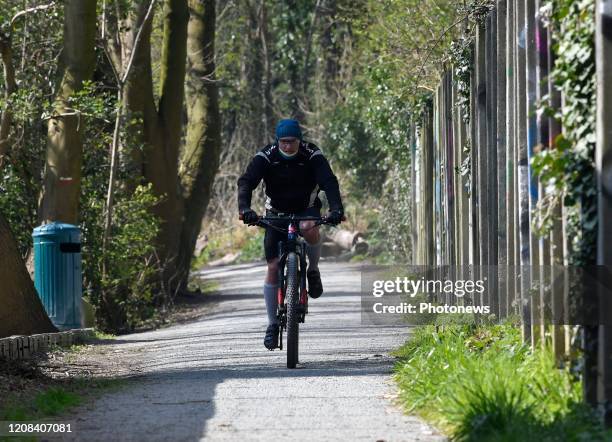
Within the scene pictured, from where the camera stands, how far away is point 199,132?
944 inches

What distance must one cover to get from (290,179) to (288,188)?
8 centimetres

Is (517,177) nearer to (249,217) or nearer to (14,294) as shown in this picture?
(249,217)

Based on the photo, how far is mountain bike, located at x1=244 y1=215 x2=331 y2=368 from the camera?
10.1 metres

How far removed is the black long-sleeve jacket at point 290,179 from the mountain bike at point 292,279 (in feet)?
0.70

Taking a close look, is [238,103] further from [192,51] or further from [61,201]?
[61,201]

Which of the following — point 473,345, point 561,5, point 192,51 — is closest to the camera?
point 561,5

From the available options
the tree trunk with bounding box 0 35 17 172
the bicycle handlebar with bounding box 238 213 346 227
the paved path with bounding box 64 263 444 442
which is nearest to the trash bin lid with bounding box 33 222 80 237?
the tree trunk with bounding box 0 35 17 172

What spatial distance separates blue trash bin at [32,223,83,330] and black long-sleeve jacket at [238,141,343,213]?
4814 millimetres

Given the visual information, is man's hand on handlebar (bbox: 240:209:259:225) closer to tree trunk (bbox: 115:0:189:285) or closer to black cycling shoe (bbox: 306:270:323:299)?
black cycling shoe (bbox: 306:270:323:299)

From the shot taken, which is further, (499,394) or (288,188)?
(288,188)

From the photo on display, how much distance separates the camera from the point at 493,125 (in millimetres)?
10242

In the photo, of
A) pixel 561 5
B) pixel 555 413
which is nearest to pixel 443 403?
pixel 555 413

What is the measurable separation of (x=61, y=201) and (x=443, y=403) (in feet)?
30.8

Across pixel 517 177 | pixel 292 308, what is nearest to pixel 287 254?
pixel 292 308
